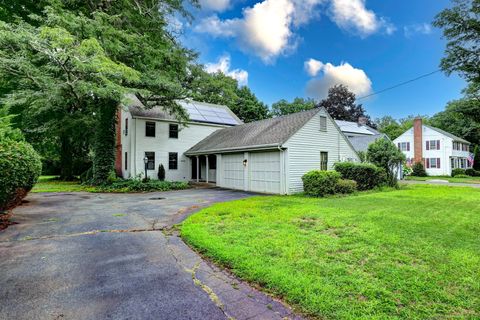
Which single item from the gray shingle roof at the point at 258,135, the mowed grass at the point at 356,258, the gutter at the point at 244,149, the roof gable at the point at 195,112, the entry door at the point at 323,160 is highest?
the roof gable at the point at 195,112

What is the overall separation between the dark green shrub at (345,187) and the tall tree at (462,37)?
718 inches

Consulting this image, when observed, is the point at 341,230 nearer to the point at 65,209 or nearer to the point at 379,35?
the point at 65,209

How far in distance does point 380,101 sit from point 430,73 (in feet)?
24.0

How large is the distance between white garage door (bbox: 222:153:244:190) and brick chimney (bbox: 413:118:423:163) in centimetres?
3046

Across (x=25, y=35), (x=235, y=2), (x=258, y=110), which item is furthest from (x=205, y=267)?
(x=258, y=110)

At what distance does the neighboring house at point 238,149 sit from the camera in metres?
13.7

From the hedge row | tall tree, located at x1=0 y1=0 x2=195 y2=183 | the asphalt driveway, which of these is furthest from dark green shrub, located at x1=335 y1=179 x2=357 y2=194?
tall tree, located at x1=0 y1=0 x2=195 y2=183

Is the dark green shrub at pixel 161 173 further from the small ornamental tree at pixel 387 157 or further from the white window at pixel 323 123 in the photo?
the small ornamental tree at pixel 387 157

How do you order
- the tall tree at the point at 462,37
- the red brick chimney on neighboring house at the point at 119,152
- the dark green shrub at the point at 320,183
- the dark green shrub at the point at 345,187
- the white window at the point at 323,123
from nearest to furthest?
the dark green shrub at the point at 320,183 < the dark green shrub at the point at 345,187 < the white window at the point at 323,123 < the tall tree at the point at 462,37 < the red brick chimney on neighboring house at the point at 119,152

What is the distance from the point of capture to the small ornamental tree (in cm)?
1546

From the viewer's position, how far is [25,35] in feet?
34.1

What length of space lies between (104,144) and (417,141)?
37698 millimetres

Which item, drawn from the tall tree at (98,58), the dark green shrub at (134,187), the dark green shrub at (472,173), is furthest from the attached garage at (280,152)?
the dark green shrub at (472,173)

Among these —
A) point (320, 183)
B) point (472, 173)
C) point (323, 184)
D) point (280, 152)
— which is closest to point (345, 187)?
point (323, 184)
